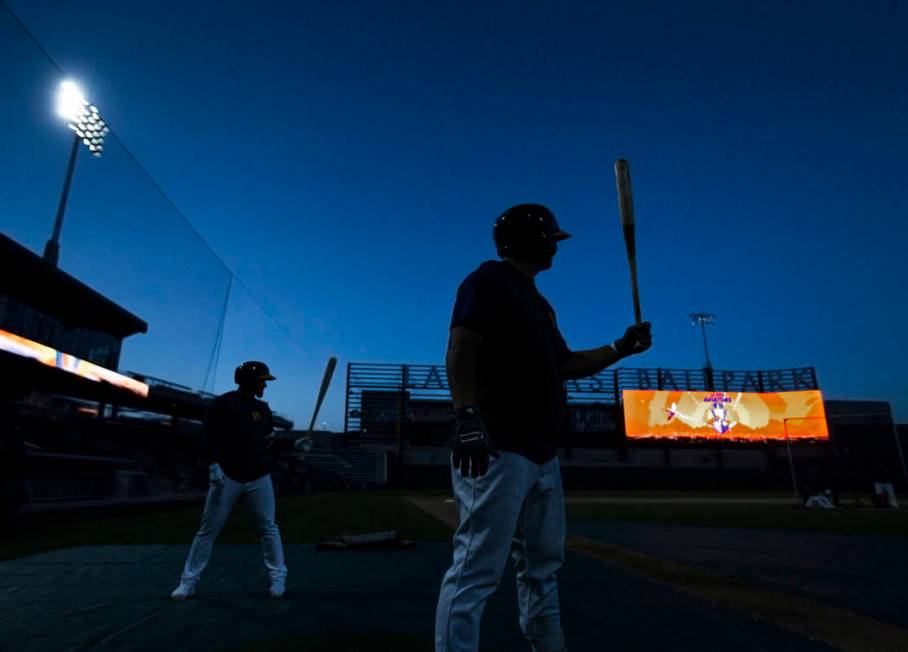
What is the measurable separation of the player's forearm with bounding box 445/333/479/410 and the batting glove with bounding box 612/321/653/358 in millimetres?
1015

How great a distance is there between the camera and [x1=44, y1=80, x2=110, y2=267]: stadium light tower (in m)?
11.1

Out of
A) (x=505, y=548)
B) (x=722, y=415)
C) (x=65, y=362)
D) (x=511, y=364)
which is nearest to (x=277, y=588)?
(x=505, y=548)

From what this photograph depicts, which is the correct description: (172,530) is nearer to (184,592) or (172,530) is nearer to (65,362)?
(184,592)

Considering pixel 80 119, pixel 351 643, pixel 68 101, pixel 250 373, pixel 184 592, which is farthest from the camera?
pixel 80 119

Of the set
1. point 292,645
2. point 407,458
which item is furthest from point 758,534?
point 407,458

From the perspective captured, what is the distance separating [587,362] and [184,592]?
3780 mm

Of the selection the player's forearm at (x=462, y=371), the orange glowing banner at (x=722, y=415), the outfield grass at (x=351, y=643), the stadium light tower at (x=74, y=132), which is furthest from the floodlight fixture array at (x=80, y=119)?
the orange glowing banner at (x=722, y=415)

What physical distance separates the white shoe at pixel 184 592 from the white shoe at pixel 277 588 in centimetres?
64

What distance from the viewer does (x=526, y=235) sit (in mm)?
2465

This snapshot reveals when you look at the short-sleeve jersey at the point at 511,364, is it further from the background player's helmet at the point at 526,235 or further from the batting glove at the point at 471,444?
the background player's helmet at the point at 526,235

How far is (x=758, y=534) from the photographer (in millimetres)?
8742

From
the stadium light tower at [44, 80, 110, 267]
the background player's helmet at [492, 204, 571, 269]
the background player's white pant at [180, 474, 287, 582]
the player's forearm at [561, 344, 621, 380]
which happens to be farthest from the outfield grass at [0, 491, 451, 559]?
A: the stadium light tower at [44, 80, 110, 267]

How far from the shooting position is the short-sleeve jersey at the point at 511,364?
6.66 ft

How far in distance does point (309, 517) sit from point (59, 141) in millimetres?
10807
